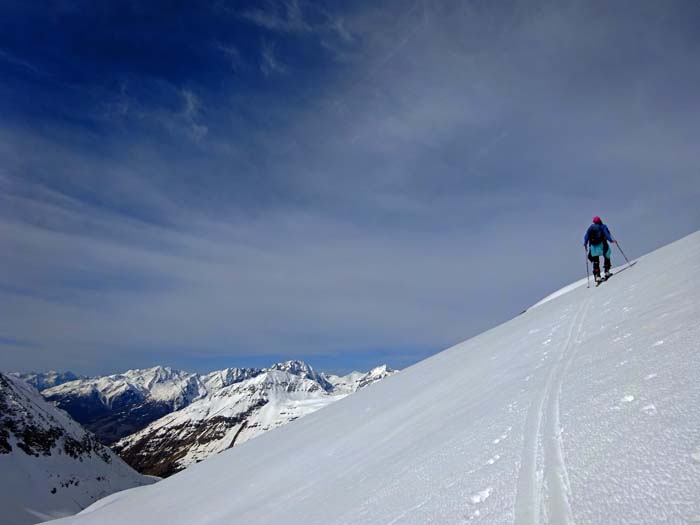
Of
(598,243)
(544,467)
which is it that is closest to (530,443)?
(544,467)

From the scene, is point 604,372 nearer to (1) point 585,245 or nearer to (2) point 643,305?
(2) point 643,305

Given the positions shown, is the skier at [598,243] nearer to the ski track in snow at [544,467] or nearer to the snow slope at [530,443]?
the snow slope at [530,443]

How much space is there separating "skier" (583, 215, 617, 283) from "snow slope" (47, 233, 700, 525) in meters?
5.29

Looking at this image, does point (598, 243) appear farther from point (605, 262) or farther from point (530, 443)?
point (530, 443)

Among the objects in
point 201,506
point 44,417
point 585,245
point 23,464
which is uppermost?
point 44,417

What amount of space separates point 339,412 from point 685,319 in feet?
39.0

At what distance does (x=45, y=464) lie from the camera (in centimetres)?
12581

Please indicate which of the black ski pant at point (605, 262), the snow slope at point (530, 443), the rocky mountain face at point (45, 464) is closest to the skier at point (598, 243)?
the black ski pant at point (605, 262)

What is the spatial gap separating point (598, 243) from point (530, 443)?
16.1 m

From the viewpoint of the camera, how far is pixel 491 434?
574 centimetres

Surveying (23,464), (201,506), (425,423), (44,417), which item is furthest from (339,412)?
(44,417)

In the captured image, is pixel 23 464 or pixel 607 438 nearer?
pixel 607 438

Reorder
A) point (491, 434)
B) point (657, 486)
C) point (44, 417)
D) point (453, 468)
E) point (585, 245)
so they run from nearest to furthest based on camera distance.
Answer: point (657, 486) < point (453, 468) < point (491, 434) < point (585, 245) < point (44, 417)

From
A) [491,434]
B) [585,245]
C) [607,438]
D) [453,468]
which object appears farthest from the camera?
[585,245]
